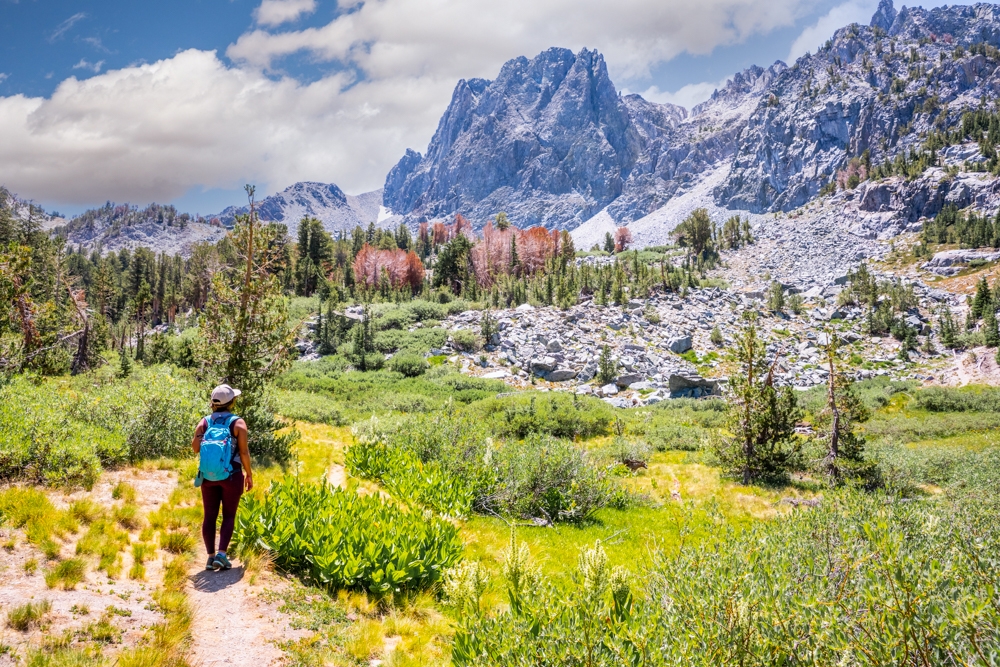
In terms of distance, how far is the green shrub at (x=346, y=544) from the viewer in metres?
6.11

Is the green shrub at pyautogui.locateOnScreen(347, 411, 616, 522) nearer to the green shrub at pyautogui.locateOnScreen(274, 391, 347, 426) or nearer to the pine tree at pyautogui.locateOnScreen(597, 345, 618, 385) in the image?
the green shrub at pyautogui.locateOnScreen(274, 391, 347, 426)

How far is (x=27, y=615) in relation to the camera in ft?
13.7

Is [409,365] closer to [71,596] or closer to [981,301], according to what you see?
[71,596]

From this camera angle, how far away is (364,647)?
4871 millimetres

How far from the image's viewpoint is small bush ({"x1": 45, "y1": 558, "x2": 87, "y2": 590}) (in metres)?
4.85

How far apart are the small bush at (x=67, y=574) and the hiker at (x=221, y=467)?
116cm

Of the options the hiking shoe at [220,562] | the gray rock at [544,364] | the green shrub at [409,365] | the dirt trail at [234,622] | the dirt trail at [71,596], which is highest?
the dirt trail at [71,596]

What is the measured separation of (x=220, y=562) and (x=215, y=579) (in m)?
0.18

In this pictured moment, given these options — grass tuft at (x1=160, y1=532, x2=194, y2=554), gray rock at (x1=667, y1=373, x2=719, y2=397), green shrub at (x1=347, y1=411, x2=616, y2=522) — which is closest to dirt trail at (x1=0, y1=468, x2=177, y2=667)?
grass tuft at (x1=160, y1=532, x2=194, y2=554)

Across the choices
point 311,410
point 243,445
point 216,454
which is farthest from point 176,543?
point 311,410

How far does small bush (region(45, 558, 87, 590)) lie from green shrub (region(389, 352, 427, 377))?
93.1ft

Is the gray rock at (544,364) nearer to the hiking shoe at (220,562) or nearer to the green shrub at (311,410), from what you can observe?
the green shrub at (311,410)

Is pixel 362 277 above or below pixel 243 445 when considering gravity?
above

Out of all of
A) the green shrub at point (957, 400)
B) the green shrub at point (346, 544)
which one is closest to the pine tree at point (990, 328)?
the green shrub at point (957, 400)
